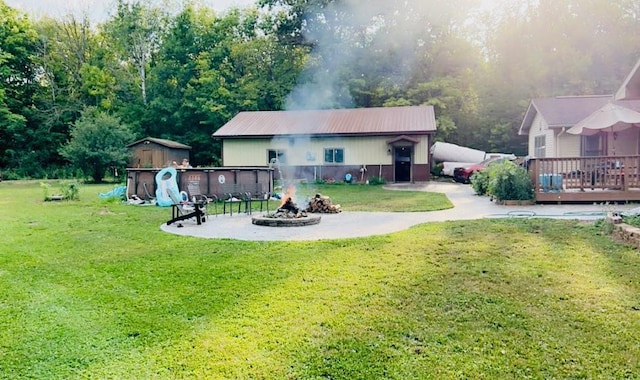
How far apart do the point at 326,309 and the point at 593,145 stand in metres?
14.5

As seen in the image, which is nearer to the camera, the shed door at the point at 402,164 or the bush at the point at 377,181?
the bush at the point at 377,181

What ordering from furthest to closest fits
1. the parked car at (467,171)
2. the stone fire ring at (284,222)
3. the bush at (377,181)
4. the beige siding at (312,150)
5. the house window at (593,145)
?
the beige siding at (312,150) → the parked car at (467,171) → the bush at (377,181) → the house window at (593,145) → the stone fire ring at (284,222)

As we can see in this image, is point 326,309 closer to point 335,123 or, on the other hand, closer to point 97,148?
point 335,123

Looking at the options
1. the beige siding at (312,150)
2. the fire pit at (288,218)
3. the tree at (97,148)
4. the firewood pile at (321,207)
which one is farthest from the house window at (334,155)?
the fire pit at (288,218)

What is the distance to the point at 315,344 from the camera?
109 inches

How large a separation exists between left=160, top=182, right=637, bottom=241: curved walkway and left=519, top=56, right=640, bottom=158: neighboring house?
17.7ft

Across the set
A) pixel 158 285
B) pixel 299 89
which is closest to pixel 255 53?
pixel 299 89

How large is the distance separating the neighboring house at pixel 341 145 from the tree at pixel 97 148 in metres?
4.99

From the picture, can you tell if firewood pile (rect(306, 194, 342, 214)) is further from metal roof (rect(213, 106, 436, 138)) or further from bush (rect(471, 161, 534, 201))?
metal roof (rect(213, 106, 436, 138))

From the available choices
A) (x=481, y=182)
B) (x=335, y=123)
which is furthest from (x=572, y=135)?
(x=335, y=123)

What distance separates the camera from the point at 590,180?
967 centimetres

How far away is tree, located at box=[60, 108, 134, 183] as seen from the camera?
20.1 m

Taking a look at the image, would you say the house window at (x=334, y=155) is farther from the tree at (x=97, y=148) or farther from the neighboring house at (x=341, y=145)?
the tree at (x=97, y=148)

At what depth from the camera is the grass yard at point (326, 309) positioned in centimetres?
253
